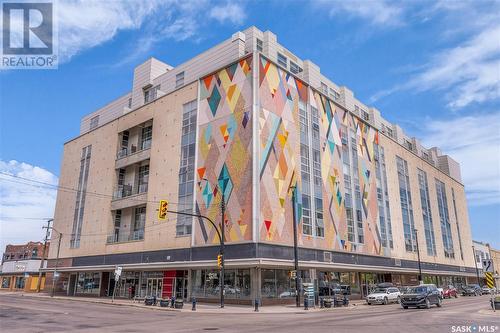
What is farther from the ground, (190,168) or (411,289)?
(190,168)

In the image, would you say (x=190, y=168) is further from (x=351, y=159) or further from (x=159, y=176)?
(x=351, y=159)

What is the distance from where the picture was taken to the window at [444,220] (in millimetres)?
78125

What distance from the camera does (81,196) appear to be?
57688 millimetres

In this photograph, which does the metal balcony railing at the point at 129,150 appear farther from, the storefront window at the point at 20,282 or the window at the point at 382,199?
the storefront window at the point at 20,282

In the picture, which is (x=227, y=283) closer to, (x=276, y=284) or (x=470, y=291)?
(x=276, y=284)

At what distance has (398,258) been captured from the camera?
5838cm

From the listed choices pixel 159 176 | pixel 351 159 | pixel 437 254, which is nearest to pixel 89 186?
pixel 159 176

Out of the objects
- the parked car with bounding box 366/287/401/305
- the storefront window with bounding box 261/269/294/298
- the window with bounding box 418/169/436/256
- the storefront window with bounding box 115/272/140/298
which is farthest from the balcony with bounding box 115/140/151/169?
the window with bounding box 418/169/436/256

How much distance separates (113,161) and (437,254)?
58523 mm

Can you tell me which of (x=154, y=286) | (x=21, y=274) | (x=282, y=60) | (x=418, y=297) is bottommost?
(x=418, y=297)

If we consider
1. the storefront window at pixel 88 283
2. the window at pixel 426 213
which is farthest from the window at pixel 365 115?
the storefront window at pixel 88 283

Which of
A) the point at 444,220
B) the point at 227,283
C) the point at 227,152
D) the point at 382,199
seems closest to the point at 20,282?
the point at 227,283

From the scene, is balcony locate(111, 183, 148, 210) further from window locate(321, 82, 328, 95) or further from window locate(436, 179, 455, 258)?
window locate(436, 179, 455, 258)

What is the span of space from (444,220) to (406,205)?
2007cm
